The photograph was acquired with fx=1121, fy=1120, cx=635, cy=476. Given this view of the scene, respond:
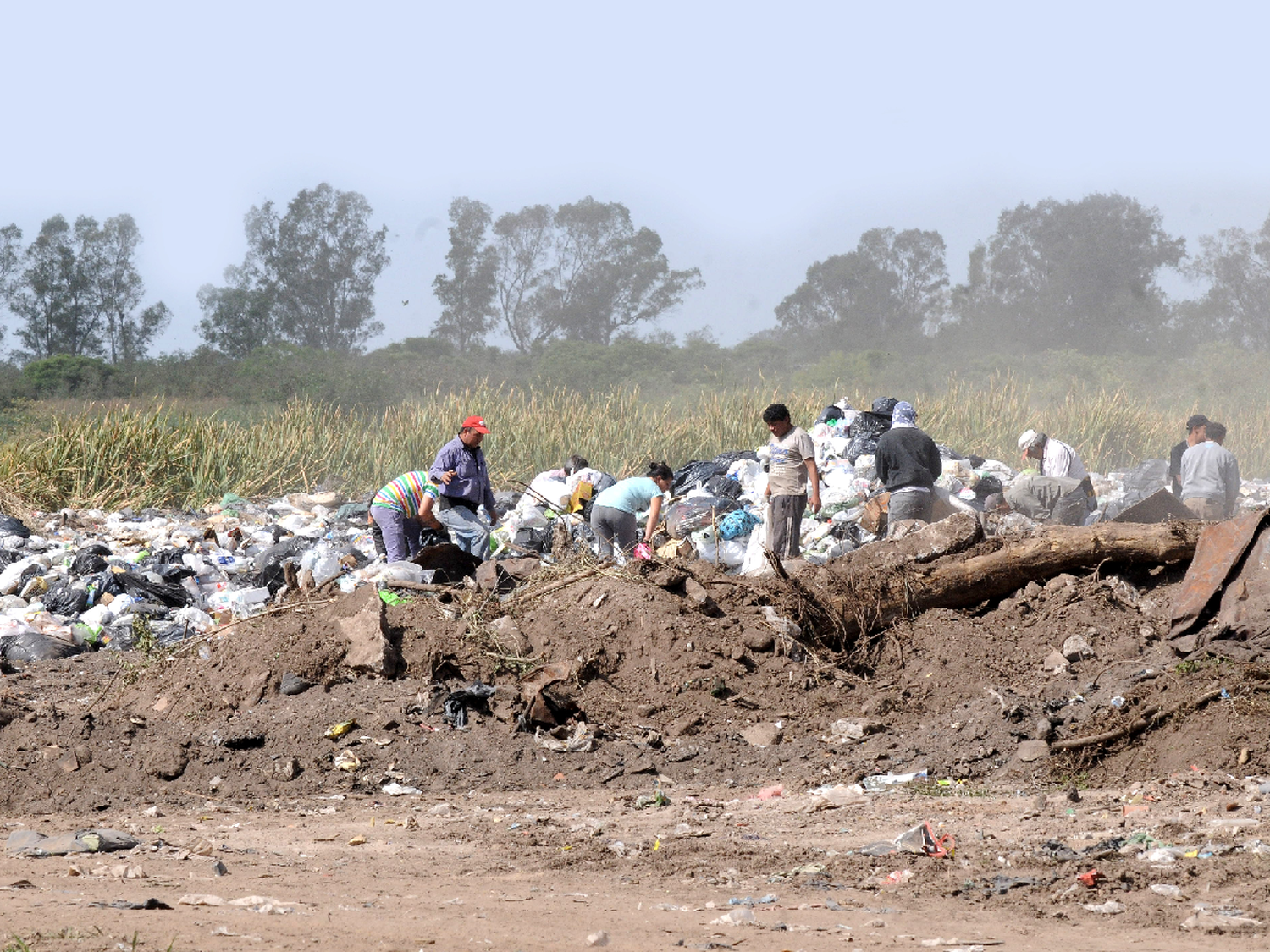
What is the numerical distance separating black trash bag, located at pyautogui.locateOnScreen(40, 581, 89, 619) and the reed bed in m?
3.86

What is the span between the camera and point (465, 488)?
24.7 feet

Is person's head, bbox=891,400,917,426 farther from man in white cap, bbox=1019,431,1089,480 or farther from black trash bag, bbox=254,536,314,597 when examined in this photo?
black trash bag, bbox=254,536,314,597

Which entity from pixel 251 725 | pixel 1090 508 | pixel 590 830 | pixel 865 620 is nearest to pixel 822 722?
pixel 865 620

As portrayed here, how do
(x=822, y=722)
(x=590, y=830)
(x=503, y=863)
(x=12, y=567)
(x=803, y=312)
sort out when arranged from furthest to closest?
(x=803, y=312)
(x=12, y=567)
(x=822, y=722)
(x=590, y=830)
(x=503, y=863)

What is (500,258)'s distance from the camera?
47.2 metres

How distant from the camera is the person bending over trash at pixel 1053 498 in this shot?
905 cm

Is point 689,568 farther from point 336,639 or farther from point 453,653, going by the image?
point 336,639

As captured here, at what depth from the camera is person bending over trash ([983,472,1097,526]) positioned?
9047 millimetres

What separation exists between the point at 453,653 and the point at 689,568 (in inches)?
58.8

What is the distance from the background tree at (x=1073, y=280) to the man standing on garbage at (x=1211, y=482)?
99.9 feet

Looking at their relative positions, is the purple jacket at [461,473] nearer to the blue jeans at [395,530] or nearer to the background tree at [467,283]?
the blue jeans at [395,530]

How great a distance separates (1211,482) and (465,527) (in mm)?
5499

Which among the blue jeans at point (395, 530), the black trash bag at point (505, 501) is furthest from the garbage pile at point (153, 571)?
the black trash bag at point (505, 501)

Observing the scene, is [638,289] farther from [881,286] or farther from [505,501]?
[505,501]
